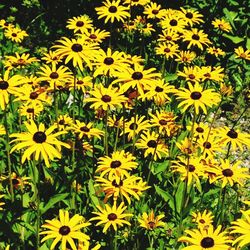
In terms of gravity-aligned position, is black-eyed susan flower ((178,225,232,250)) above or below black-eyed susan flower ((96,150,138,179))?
below

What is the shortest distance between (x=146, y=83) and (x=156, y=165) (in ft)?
2.93

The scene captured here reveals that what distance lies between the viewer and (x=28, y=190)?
362 cm

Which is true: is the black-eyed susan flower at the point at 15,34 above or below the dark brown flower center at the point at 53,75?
above

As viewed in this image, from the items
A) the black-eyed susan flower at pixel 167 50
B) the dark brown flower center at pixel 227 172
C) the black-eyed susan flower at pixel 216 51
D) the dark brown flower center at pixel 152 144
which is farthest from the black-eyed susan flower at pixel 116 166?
the black-eyed susan flower at pixel 216 51

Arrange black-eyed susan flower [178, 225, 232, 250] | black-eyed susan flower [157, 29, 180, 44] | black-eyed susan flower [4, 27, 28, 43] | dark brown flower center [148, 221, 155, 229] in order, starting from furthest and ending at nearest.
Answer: black-eyed susan flower [4, 27, 28, 43] → black-eyed susan flower [157, 29, 180, 44] → dark brown flower center [148, 221, 155, 229] → black-eyed susan flower [178, 225, 232, 250]

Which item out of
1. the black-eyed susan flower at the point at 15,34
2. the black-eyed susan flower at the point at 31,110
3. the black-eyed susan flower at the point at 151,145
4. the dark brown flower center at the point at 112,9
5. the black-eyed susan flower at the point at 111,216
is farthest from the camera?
the black-eyed susan flower at the point at 15,34

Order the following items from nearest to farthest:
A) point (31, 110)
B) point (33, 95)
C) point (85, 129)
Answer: point (85, 129)
point (33, 95)
point (31, 110)

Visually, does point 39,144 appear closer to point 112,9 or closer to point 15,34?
point 112,9

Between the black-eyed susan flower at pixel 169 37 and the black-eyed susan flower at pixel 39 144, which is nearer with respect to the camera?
the black-eyed susan flower at pixel 39 144

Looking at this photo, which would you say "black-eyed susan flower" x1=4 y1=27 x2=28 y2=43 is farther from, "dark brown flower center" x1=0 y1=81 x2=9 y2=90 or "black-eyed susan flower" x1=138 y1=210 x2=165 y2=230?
"black-eyed susan flower" x1=138 y1=210 x2=165 y2=230

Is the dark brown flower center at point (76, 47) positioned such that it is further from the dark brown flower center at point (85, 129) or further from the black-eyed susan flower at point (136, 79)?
the dark brown flower center at point (85, 129)

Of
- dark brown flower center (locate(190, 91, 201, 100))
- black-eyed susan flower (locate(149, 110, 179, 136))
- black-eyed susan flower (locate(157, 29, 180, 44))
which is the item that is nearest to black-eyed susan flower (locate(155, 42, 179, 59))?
black-eyed susan flower (locate(157, 29, 180, 44))

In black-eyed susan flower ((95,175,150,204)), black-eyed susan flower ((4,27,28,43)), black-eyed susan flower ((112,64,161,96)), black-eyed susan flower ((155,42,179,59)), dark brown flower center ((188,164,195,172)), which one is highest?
black-eyed susan flower ((4,27,28,43))

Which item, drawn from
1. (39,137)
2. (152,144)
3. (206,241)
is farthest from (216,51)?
(206,241)
